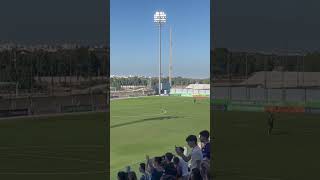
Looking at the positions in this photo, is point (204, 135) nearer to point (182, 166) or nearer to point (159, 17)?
point (182, 166)

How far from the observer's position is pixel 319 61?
34.6 m

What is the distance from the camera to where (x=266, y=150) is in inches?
605

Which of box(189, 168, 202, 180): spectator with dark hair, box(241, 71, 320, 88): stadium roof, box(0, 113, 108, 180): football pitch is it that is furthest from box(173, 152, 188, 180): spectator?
box(241, 71, 320, 88): stadium roof

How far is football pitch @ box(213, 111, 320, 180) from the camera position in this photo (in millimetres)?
11086

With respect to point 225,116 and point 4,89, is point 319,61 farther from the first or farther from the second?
point 4,89

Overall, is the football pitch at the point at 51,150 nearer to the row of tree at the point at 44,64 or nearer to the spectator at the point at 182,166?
the spectator at the point at 182,166

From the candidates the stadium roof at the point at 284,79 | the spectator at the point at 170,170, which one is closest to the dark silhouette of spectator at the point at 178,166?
the spectator at the point at 170,170

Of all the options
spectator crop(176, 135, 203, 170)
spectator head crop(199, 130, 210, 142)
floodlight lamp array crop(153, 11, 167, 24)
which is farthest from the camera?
floodlight lamp array crop(153, 11, 167, 24)

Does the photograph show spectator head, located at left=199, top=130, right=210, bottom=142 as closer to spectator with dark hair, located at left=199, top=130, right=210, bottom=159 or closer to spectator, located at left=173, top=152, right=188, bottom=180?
spectator with dark hair, located at left=199, top=130, right=210, bottom=159

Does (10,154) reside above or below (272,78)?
below

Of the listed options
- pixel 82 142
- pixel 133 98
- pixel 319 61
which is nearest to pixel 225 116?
pixel 319 61

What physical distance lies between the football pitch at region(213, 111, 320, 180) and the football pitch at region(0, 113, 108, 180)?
3429 millimetres

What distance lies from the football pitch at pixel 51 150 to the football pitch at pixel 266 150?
3.43 meters

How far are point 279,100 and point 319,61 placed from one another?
4.92m
